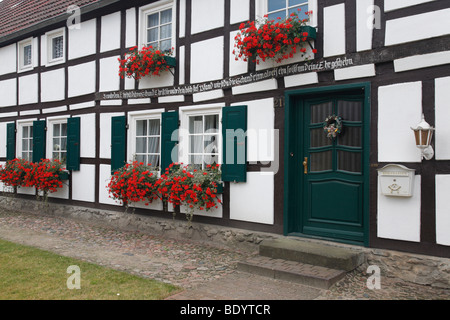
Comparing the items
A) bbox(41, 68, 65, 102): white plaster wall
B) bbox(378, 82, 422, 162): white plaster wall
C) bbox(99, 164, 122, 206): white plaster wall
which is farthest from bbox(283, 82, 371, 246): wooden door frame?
bbox(41, 68, 65, 102): white plaster wall

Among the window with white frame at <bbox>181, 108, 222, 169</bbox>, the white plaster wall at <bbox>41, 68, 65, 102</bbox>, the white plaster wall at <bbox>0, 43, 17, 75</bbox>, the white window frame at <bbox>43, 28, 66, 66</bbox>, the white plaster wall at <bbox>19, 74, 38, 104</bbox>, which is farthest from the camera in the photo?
the white plaster wall at <bbox>0, 43, 17, 75</bbox>

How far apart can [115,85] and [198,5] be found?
2534 mm

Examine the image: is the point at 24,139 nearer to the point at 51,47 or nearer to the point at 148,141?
the point at 51,47

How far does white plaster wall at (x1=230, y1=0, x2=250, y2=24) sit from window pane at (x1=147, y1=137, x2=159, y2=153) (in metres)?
2.69

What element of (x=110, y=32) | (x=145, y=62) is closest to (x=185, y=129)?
(x=145, y=62)

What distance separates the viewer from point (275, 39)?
5410 mm

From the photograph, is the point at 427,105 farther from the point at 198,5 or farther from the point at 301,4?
the point at 198,5

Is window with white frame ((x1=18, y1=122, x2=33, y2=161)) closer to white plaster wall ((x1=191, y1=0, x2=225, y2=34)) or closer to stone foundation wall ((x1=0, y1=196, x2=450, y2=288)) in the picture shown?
stone foundation wall ((x1=0, y1=196, x2=450, y2=288))

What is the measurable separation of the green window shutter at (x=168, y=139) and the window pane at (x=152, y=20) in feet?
6.32

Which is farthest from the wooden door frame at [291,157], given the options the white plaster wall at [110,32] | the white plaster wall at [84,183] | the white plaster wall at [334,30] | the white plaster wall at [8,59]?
the white plaster wall at [8,59]

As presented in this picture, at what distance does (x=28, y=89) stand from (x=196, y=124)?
5788 millimetres

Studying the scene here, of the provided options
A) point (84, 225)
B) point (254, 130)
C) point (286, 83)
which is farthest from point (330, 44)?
point (84, 225)

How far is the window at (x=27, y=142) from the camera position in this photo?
10.6 m

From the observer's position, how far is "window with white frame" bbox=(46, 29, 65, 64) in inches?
386
